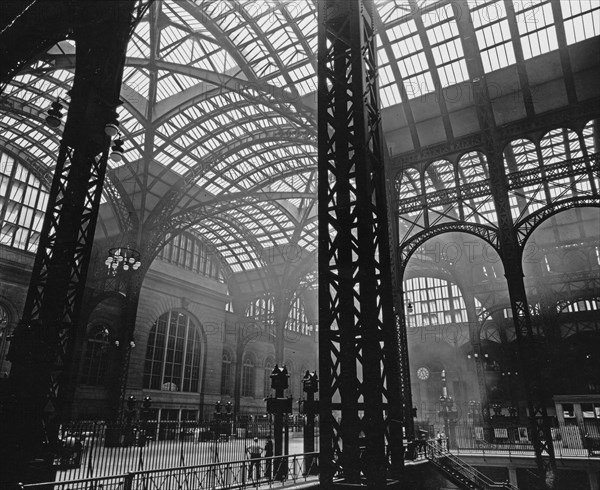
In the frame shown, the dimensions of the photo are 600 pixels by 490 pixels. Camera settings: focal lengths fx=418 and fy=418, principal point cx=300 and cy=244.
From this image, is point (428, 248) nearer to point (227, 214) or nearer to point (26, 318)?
point (227, 214)

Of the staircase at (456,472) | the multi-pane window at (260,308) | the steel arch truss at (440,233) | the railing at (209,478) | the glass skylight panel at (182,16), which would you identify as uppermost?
the glass skylight panel at (182,16)

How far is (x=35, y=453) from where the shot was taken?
22.6 ft

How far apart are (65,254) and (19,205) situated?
82.4 ft

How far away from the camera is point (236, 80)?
21.9 metres

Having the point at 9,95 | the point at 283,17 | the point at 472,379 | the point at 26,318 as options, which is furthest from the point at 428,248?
the point at 26,318

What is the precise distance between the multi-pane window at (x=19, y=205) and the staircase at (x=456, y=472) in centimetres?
2728

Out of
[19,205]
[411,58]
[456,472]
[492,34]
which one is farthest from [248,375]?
[492,34]

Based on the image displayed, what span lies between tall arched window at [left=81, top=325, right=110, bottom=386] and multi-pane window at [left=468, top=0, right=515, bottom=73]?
2842cm

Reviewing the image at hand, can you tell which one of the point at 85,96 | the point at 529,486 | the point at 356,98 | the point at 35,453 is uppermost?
the point at 85,96

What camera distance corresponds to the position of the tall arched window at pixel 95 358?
29.2m

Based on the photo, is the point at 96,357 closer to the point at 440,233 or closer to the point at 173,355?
the point at 173,355

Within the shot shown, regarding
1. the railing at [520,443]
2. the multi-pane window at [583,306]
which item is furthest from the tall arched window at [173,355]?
Result: the multi-pane window at [583,306]

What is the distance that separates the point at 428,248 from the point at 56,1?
36500 mm

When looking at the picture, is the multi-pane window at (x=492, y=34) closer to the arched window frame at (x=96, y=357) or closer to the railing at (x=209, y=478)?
the railing at (x=209, y=478)
